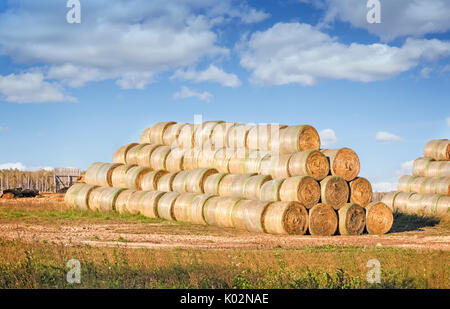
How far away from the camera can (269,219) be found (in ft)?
57.1

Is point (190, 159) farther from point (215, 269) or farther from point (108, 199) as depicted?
point (215, 269)

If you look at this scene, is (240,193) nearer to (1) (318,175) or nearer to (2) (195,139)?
(1) (318,175)

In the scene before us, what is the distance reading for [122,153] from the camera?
1031 inches

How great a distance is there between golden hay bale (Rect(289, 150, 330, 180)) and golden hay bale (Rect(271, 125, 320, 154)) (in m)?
0.70

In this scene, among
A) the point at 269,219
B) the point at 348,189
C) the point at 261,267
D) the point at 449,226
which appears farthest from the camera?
the point at 449,226

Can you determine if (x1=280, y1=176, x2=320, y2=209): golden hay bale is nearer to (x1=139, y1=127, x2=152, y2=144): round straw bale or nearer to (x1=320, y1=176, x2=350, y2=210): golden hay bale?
(x1=320, y1=176, x2=350, y2=210): golden hay bale

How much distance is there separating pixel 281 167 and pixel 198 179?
385cm

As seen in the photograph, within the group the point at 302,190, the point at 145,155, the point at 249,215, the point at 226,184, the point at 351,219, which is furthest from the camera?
the point at 145,155

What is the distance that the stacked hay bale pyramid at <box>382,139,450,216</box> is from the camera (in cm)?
2372

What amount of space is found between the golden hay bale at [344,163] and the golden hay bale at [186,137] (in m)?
6.84

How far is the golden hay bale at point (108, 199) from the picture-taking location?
24047mm

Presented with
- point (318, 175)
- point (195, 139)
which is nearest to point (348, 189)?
point (318, 175)

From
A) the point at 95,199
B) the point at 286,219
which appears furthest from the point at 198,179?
the point at 95,199
